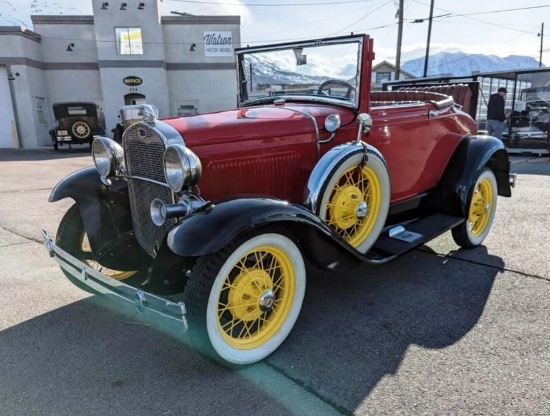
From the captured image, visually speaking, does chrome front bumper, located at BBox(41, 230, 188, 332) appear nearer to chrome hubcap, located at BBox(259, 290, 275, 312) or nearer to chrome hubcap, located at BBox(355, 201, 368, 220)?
chrome hubcap, located at BBox(259, 290, 275, 312)

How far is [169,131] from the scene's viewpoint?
2443 mm

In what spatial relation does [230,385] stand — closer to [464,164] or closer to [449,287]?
[449,287]

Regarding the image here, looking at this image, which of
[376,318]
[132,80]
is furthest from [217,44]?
[376,318]

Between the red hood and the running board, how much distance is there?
981 mm

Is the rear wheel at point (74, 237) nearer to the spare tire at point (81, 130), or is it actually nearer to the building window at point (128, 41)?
the spare tire at point (81, 130)

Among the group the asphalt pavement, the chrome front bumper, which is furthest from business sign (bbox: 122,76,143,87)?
the chrome front bumper

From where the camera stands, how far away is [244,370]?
7.48 feet

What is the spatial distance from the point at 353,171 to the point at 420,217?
1.33 metres

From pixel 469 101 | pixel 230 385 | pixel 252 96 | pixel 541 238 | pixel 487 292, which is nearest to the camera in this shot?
pixel 230 385

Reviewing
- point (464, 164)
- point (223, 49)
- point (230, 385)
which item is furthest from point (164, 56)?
point (230, 385)

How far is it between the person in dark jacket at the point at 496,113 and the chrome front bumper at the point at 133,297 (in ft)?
37.5

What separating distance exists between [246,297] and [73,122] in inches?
666

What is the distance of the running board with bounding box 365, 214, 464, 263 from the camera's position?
3045mm

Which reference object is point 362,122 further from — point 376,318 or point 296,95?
point 376,318
